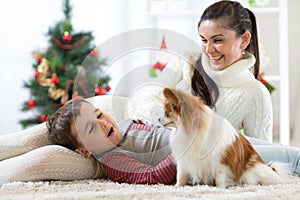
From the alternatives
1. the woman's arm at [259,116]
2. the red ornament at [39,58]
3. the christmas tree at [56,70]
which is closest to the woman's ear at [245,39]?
the woman's arm at [259,116]

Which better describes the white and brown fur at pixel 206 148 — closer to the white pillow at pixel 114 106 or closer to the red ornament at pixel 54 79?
the white pillow at pixel 114 106

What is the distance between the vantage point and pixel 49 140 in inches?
65.8

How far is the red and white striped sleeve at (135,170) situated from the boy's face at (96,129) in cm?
4

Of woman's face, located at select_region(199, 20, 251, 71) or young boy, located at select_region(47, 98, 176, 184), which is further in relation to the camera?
woman's face, located at select_region(199, 20, 251, 71)

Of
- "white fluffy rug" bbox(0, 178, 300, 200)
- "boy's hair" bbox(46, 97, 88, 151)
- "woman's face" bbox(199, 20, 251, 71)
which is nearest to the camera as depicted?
"white fluffy rug" bbox(0, 178, 300, 200)

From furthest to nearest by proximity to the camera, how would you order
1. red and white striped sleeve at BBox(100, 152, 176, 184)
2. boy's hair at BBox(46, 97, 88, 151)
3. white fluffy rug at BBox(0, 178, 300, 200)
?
boy's hair at BBox(46, 97, 88, 151), red and white striped sleeve at BBox(100, 152, 176, 184), white fluffy rug at BBox(0, 178, 300, 200)

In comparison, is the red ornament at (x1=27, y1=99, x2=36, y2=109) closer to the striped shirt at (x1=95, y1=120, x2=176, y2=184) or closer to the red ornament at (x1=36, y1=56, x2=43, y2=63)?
the red ornament at (x1=36, y1=56, x2=43, y2=63)

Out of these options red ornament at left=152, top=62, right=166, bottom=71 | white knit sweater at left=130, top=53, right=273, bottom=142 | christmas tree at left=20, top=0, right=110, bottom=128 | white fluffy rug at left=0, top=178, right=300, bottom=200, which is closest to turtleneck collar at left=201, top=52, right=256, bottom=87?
Result: white knit sweater at left=130, top=53, right=273, bottom=142

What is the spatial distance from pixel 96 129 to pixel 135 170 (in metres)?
0.19

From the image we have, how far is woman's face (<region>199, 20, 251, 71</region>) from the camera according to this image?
1764 mm

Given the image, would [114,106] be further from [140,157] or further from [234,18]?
[234,18]

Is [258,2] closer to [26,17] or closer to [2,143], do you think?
[26,17]

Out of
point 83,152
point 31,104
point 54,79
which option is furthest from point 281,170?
point 31,104

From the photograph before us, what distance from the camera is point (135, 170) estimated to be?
1393mm
